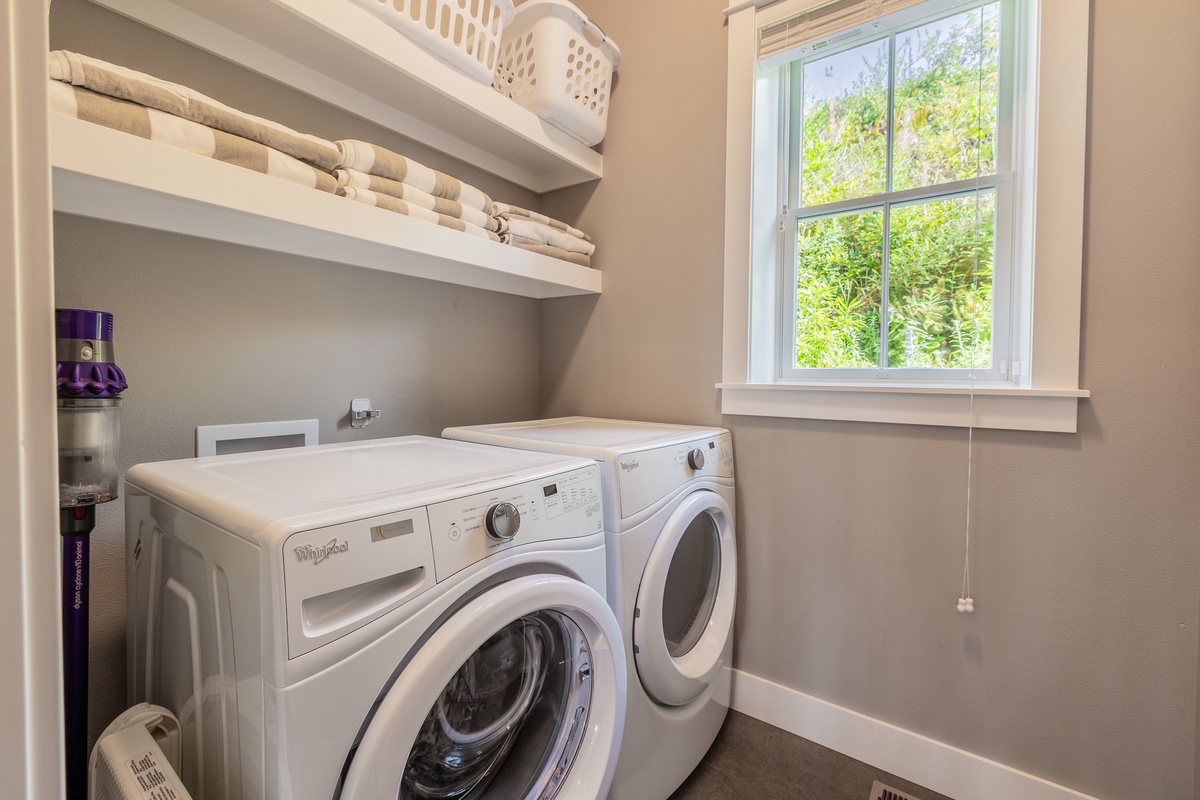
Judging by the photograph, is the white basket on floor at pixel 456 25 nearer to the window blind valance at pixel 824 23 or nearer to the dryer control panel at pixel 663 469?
the window blind valance at pixel 824 23

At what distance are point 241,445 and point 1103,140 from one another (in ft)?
6.73

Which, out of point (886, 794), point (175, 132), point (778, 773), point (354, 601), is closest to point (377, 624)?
point (354, 601)

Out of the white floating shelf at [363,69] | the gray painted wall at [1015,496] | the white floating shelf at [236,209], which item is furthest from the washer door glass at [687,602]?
the white floating shelf at [363,69]

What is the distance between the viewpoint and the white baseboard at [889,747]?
4.14 feet

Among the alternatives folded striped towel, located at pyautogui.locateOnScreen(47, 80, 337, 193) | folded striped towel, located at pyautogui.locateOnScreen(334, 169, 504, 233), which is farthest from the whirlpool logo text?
folded striped towel, located at pyautogui.locateOnScreen(334, 169, 504, 233)

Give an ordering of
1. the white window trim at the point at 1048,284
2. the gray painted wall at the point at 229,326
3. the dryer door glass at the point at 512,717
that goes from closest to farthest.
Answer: the dryer door glass at the point at 512,717
the gray painted wall at the point at 229,326
the white window trim at the point at 1048,284

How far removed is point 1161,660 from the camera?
1109mm

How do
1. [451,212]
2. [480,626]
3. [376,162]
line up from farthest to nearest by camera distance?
[451,212]
[376,162]
[480,626]

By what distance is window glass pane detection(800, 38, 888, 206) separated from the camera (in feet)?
5.03

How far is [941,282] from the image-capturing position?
4.67ft

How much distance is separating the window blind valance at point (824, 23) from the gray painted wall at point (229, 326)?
1016 millimetres

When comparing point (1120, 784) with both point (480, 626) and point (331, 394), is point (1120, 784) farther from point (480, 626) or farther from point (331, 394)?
point (331, 394)

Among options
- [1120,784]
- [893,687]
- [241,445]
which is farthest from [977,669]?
→ [241,445]

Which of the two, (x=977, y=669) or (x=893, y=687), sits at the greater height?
(x=977, y=669)
